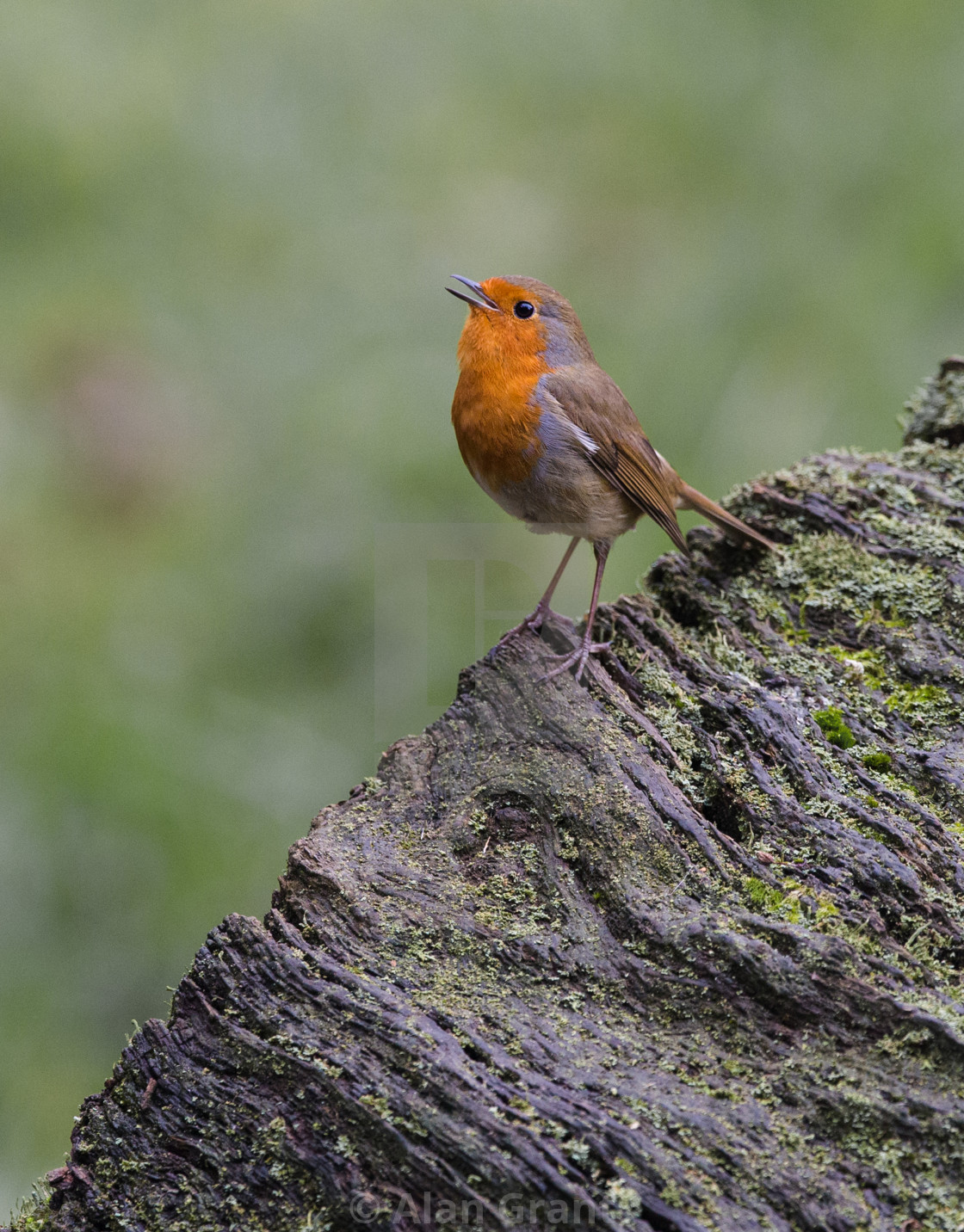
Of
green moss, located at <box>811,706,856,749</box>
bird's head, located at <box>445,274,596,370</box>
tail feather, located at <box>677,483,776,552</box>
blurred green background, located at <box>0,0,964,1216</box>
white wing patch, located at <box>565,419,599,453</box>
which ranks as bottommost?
green moss, located at <box>811,706,856,749</box>

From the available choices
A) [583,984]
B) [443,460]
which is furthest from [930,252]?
[583,984]

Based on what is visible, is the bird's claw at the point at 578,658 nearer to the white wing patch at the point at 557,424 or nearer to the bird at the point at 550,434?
the bird at the point at 550,434

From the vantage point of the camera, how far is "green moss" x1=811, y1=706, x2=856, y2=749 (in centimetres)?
302

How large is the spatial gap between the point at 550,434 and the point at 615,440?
0.84 ft

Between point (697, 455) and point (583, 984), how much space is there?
12.1ft

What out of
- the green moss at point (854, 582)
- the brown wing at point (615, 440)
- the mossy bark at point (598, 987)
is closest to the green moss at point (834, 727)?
the mossy bark at point (598, 987)

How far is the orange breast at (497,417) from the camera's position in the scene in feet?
12.1

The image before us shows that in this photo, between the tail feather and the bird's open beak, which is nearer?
the tail feather

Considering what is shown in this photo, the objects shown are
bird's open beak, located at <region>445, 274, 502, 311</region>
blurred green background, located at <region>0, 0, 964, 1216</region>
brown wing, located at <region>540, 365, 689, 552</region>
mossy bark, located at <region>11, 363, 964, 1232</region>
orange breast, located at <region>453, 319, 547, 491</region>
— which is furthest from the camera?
blurred green background, located at <region>0, 0, 964, 1216</region>

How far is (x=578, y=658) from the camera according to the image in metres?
3.30

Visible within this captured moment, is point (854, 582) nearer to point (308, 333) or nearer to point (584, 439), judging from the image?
point (584, 439)

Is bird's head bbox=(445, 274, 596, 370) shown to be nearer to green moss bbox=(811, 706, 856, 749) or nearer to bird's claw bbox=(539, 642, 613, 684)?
bird's claw bbox=(539, 642, 613, 684)

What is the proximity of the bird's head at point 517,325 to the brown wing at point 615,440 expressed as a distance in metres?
0.10

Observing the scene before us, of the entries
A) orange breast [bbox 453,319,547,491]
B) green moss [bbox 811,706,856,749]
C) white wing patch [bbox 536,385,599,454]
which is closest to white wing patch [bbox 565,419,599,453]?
white wing patch [bbox 536,385,599,454]
